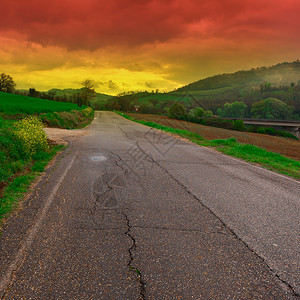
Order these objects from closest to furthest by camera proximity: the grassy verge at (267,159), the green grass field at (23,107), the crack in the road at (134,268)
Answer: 1. the crack in the road at (134,268)
2. the grassy verge at (267,159)
3. the green grass field at (23,107)

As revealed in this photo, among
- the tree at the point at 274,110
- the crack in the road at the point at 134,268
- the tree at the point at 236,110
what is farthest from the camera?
the tree at the point at 236,110

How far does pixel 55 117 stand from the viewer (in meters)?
19.0

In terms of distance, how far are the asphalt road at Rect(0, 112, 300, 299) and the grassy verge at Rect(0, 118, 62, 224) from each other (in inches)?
14.0

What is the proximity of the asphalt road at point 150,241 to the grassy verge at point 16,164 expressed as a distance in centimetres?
36

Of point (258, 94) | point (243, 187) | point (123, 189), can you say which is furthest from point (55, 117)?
point (258, 94)

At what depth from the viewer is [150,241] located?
295cm

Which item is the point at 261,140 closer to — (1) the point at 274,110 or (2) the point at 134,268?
(2) the point at 134,268

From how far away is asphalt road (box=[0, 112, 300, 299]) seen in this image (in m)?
2.17

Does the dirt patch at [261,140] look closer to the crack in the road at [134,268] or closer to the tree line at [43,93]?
the crack in the road at [134,268]

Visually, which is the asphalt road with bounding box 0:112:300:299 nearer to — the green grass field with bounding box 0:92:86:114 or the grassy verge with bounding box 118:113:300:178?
the grassy verge with bounding box 118:113:300:178

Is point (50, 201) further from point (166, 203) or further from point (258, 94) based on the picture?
point (258, 94)

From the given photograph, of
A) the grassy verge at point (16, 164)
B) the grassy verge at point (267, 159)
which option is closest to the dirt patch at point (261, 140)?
the grassy verge at point (267, 159)

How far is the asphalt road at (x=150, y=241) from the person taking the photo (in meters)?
2.17

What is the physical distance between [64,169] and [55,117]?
14.6m
